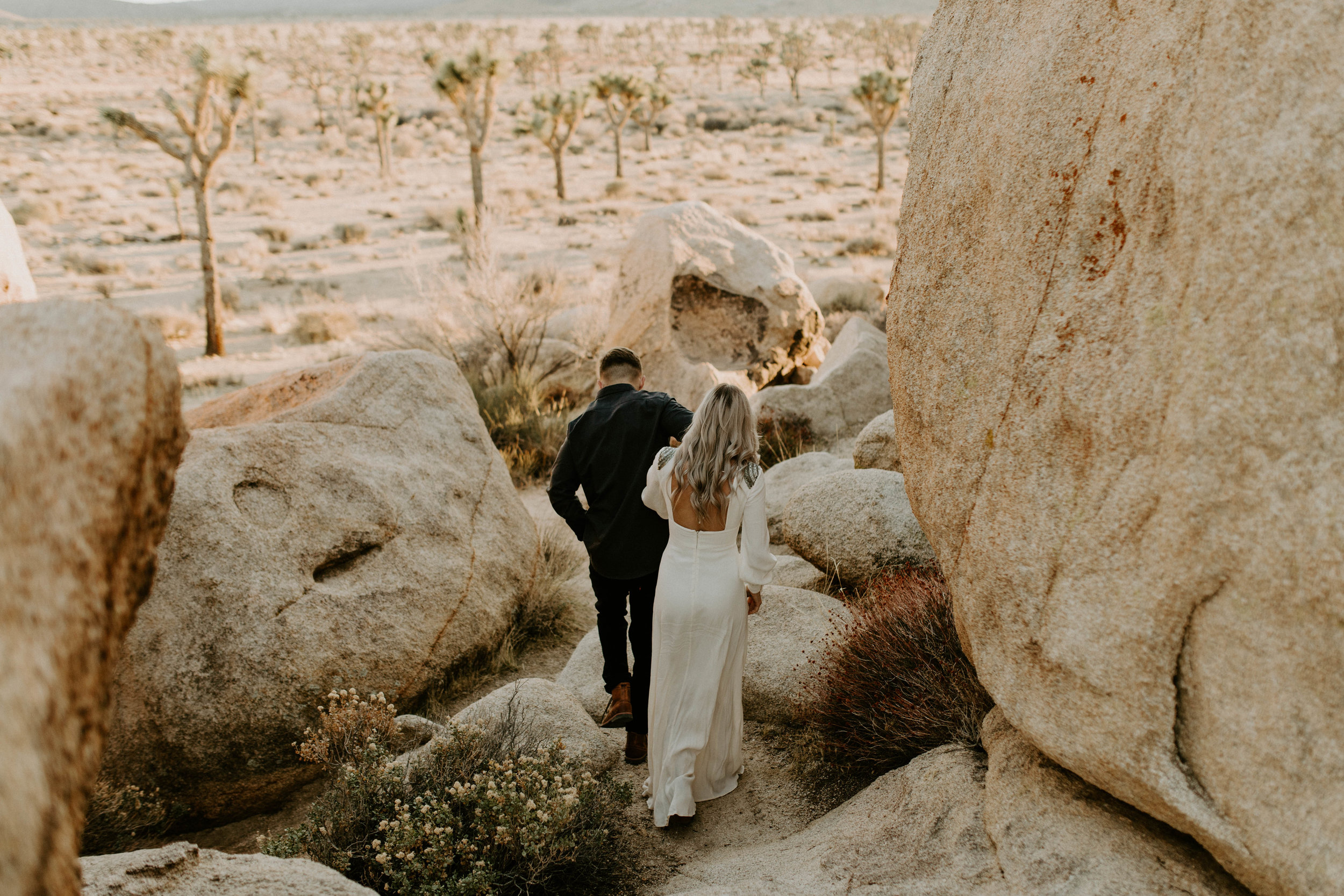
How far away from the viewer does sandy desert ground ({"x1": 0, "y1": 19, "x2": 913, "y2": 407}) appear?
18.3m

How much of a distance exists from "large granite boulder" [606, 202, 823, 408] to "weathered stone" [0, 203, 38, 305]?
22.1 ft

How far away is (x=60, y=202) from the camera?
2700 centimetres

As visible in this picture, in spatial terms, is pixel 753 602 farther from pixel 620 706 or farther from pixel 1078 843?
pixel 1078 843

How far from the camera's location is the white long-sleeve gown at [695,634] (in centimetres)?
425

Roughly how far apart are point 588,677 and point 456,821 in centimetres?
207

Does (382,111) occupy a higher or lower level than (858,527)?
higher

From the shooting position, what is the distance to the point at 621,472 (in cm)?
482

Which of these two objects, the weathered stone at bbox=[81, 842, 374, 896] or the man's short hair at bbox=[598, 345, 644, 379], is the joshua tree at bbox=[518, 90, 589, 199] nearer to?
the man's short hair at bbox=[598, 345, 644, 379]

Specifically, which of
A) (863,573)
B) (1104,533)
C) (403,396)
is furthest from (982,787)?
(403,396)

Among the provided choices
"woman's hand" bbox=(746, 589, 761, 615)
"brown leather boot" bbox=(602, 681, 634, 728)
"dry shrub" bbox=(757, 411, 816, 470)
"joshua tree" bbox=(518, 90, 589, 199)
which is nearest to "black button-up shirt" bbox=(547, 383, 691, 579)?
"woman's hand" bbox=(746, 589, 761, 615)

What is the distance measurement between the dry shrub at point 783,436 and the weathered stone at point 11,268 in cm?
637

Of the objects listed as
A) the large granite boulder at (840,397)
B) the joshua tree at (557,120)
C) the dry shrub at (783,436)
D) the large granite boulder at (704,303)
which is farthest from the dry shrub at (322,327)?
the joshua tree at (557,120)

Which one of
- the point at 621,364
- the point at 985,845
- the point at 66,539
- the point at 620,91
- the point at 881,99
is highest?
the point at 620,91

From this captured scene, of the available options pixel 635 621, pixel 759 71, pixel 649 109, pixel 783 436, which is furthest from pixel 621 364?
pixel 759 71
